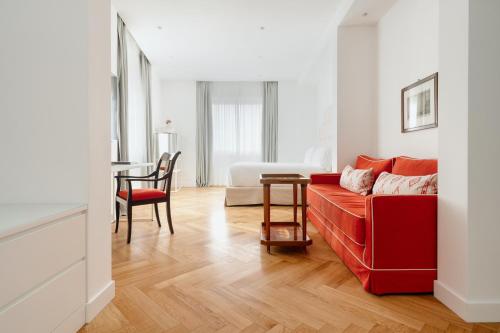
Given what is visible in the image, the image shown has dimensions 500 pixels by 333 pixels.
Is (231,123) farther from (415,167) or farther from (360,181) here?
(415,167)

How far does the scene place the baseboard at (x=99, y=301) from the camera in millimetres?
1442

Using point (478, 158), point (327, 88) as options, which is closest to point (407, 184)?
point (478, 158)

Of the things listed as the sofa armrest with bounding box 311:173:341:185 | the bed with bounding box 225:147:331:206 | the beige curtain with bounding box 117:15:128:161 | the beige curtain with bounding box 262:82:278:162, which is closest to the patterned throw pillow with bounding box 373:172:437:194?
the sofa armrest with bounding box 311:173:341:185

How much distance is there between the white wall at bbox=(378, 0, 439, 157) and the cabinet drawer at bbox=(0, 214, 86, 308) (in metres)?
2.92

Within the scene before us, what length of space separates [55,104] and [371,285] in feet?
6.70

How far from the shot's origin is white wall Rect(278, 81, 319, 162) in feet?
25.0

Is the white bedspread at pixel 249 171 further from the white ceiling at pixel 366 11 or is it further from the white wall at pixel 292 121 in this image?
the white wall at pixel 292 121

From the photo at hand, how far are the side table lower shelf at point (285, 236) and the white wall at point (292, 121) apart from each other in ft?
15.7

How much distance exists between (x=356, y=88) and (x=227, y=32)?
223 cm

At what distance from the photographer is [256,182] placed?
15.3 feet

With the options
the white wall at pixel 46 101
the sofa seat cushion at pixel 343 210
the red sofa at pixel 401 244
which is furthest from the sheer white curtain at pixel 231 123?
the white wall at pixel 46 101

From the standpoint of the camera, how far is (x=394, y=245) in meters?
1.73

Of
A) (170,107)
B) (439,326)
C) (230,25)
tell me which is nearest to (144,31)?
(230,25)

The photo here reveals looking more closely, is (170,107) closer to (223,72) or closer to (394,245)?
(223,72)
